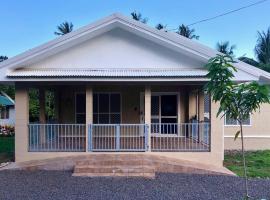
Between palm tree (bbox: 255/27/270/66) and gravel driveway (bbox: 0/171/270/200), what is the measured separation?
29040mm

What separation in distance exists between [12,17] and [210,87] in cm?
2404

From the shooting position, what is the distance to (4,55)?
6072 centimetres

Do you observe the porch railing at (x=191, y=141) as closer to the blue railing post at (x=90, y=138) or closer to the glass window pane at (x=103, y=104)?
the blue railing post at (x=90, y=138)

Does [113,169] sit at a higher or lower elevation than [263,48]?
lower

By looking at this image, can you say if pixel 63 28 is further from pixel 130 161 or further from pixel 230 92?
pixel 230 92

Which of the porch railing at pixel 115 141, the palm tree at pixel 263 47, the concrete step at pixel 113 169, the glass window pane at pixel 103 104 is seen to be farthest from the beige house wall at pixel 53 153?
the palm tree at pixel 263 47

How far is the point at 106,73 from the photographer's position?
47.0 ft

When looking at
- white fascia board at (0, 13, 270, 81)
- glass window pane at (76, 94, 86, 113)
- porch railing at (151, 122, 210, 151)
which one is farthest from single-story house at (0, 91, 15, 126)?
porch railing at (151, 122, 210, 151)

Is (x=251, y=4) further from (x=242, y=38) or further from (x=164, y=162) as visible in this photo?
(x=242, y=38)

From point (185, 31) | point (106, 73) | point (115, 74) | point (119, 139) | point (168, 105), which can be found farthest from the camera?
point (185, 31)

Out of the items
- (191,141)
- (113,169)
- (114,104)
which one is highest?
A: (114,104)

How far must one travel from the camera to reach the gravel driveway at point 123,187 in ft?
32.2

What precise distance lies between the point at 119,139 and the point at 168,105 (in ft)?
16.2

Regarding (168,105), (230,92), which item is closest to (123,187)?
(230,92)
